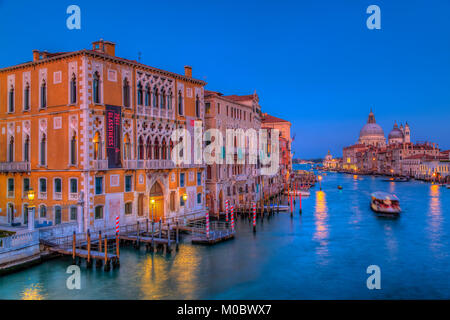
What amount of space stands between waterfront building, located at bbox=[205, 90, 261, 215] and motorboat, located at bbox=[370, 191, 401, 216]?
39.5 feet

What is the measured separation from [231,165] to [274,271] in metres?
17.5

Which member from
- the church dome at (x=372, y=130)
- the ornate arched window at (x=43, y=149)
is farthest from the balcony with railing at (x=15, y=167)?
the church dome at (x=372, y=130)

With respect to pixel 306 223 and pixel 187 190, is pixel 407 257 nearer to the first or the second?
pixel 306 223

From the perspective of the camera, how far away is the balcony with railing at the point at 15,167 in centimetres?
2208

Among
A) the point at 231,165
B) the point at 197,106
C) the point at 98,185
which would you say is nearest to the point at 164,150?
the point at 197,106

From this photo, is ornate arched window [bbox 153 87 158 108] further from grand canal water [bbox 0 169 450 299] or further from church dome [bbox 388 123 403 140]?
church dome [bbox 388 123 403 140]

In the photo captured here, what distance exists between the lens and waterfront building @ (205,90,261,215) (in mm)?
31719

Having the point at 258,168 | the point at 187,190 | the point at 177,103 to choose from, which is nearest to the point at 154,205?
the point at 187,190

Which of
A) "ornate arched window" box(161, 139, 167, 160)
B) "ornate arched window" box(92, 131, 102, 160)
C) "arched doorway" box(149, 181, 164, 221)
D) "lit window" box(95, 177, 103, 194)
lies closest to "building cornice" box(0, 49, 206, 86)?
"ornate arched window" box(92, 131, 102, 160)

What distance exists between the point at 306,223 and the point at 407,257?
11132mm

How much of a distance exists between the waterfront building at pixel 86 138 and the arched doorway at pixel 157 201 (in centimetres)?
7

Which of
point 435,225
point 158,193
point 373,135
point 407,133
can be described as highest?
point 373,135

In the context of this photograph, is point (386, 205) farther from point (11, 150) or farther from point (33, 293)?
point (33, 293)

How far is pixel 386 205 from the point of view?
38.2 m
